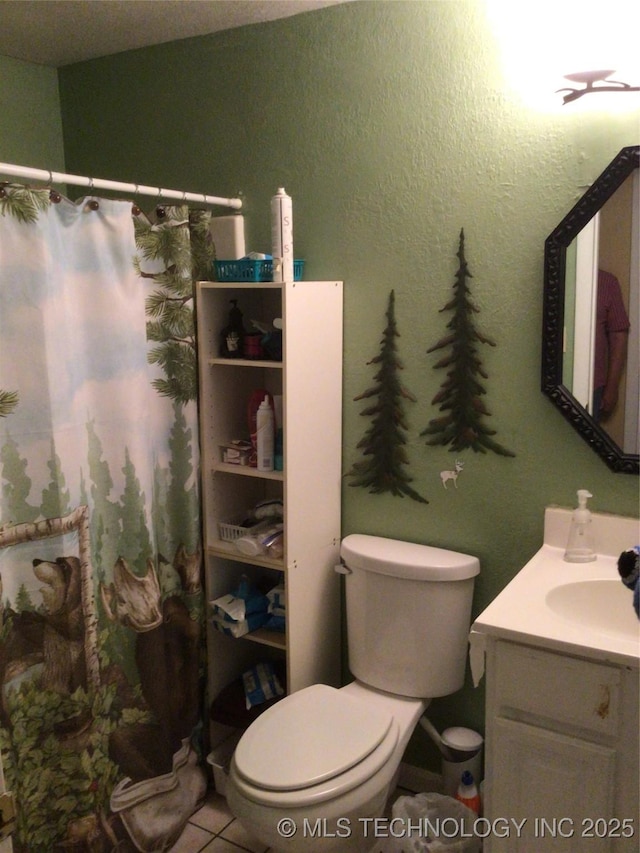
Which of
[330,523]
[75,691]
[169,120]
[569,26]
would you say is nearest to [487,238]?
[569,26]

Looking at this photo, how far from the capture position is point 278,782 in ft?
5.37

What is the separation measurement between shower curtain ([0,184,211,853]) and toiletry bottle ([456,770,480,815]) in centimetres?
80

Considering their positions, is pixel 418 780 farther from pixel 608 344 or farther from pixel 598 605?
pixel 608 344

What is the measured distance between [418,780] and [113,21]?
2.46 m

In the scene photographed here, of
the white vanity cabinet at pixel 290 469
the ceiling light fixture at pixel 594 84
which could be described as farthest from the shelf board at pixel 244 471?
the ceiling light fixture at pixel 594 84

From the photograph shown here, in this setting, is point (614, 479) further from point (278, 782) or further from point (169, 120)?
point (169, 120)

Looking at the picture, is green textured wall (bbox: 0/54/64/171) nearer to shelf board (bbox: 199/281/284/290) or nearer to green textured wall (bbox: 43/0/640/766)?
green textured wall (bbox: 43/0/640/766)

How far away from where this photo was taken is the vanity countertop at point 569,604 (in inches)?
55.2

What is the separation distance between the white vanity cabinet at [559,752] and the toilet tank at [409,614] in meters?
0.44

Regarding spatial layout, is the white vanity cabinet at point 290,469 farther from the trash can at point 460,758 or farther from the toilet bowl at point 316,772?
the trash can at point 460,758

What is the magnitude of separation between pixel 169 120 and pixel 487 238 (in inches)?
45.9

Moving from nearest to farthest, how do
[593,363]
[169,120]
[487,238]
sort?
[593,363] < [487,238] < [169,120]

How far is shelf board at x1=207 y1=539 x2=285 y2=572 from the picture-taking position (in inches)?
82.2

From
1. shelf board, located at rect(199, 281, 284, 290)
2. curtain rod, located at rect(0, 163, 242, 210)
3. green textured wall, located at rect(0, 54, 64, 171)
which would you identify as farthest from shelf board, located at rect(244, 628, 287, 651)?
green textured wall, located at rect(0, 54, 64, 171)
